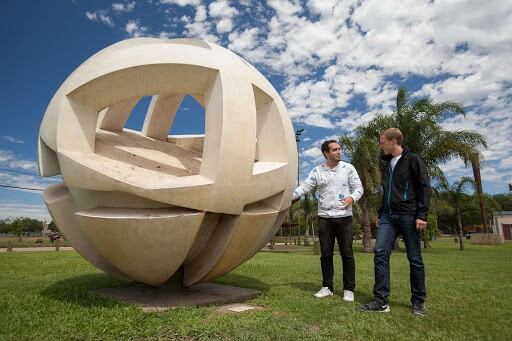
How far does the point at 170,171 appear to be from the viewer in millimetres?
5719

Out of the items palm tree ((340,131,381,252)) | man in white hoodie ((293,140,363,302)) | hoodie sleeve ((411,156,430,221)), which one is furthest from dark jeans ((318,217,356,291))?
palm tree ((340,131,381,252))

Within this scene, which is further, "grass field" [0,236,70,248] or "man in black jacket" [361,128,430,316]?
"grass field" [0,236,70,248]

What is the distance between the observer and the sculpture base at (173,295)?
5.25 meters

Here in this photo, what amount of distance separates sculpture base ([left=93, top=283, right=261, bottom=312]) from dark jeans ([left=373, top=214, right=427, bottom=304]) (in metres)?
1.89

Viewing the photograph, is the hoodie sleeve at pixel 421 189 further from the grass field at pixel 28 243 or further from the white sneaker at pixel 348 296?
the grass field at pixel 28 243

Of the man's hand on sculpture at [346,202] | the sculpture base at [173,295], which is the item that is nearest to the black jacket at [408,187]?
the man's hand on sculpture at [346,202]

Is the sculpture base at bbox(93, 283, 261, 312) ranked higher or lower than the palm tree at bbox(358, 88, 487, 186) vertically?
lower

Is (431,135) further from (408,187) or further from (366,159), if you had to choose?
(408,187)

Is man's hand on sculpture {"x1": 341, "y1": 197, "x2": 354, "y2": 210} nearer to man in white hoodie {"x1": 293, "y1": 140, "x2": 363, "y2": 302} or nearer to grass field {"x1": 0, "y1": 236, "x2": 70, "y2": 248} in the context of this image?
man in white hoodie {"x1": 293, "y1": 140, "x2": 363, "y2": 302}

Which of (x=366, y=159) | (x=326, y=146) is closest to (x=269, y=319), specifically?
(x=326, y=146)

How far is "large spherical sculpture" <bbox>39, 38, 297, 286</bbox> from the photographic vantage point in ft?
15.3

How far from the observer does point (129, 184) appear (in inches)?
180

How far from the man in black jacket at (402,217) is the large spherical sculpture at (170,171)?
54.4 inches

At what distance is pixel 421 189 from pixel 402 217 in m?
0.42
